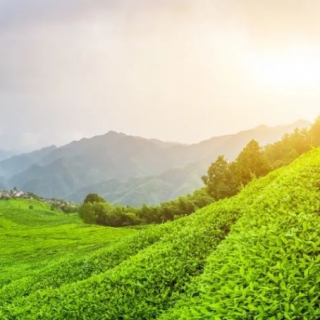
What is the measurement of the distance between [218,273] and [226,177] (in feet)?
181

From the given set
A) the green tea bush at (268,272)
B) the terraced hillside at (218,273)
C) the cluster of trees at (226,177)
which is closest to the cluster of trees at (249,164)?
the cluster of trees at (226,177)

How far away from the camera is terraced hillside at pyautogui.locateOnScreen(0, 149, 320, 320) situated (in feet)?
22.5

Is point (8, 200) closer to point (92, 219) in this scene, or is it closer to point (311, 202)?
point (92, 219)

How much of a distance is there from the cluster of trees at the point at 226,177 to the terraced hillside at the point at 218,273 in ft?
31.1

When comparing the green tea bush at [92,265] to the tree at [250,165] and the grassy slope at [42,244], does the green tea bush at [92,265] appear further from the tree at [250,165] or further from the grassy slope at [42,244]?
the tree at [250,165]

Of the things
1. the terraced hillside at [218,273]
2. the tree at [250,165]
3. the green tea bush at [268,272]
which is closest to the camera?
the green tea bush at [268,272]

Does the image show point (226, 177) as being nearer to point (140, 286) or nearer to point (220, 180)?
point (220, 180)

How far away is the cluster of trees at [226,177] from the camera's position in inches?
2217

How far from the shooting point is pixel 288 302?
653cm

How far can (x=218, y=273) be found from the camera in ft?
27.2

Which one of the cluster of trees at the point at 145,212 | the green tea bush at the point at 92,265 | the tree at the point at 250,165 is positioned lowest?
the cluster of trees at the point at 145,212

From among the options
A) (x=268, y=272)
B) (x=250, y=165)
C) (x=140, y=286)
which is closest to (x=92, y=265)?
(x=140, y=286)

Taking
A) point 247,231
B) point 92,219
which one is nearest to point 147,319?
point 247,231

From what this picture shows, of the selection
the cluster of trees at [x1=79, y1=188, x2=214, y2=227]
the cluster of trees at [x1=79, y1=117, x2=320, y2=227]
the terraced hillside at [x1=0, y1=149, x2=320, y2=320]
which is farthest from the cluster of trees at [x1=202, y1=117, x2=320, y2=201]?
the terraced hillside at [x1=0, y1=149, x2=320, y2=320]
